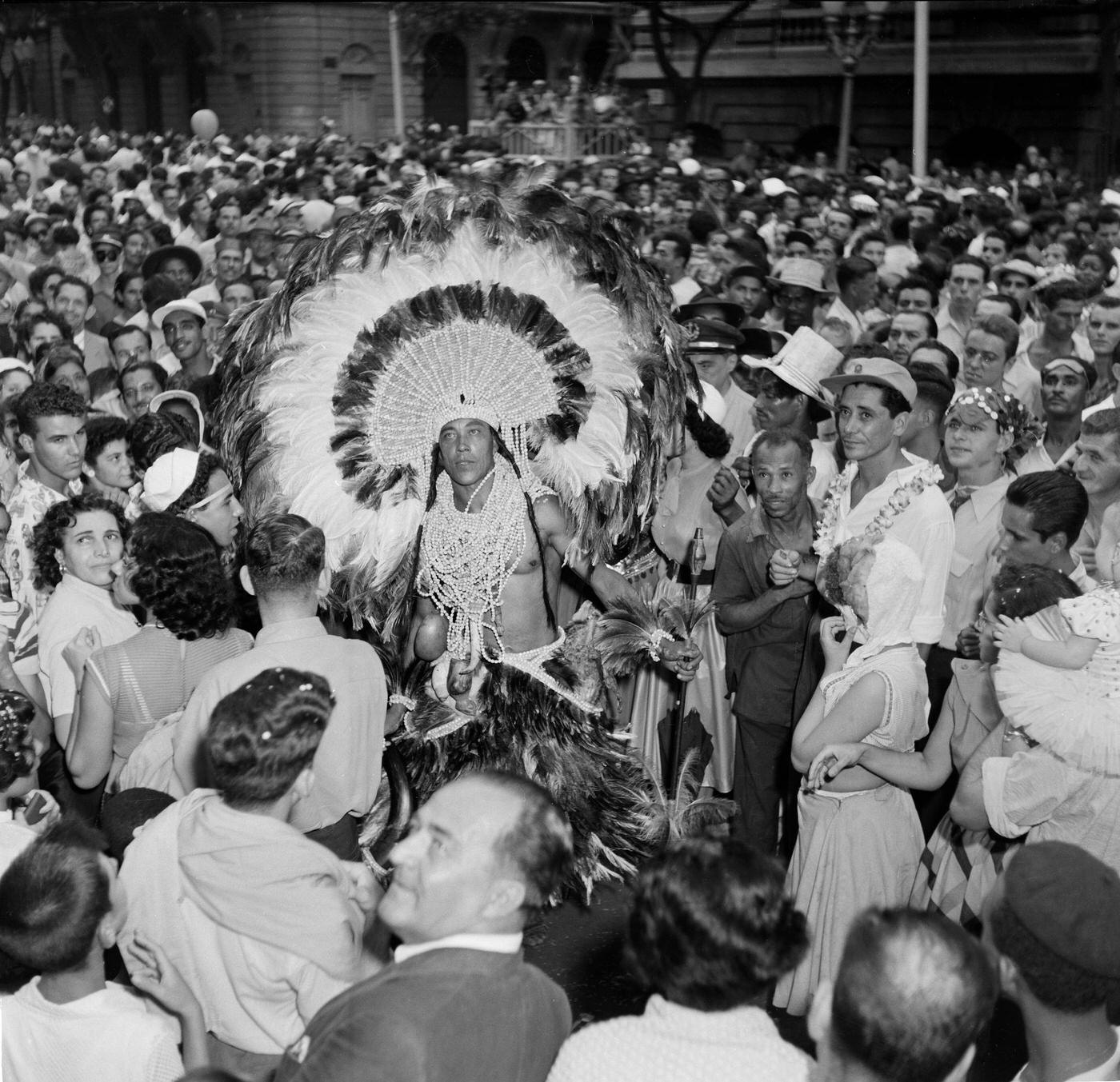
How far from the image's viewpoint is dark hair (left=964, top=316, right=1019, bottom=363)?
275 inches

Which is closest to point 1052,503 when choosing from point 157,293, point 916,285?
point 916,285

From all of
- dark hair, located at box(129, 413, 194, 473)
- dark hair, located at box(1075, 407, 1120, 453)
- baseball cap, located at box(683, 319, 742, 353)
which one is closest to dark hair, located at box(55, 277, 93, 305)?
dark hair, located at box(129, 413, 194, 473)

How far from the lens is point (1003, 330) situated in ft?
23.1

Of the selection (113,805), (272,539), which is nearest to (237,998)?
(113,805)

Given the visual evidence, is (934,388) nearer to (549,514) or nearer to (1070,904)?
(549,514)

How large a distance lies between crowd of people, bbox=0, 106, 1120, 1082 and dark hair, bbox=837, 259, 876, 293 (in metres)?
1.38

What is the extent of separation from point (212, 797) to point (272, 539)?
102cm

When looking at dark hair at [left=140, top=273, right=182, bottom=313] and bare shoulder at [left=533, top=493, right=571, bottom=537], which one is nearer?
bare shoulder at [left=533, top=493, right=571, bottom=537]

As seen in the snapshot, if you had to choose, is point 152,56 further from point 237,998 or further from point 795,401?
point 237,998

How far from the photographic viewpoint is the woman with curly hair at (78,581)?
4.45 m

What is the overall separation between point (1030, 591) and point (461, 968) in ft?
6.46

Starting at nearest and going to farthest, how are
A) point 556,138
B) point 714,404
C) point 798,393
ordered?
1. point 798,393
2. point 714,404
3. point 556,138

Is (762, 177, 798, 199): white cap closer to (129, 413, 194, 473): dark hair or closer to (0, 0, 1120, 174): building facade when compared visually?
(0, 0, 1120, 174): building facade

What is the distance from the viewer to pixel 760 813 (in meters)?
5.24
